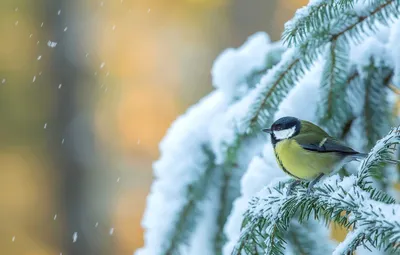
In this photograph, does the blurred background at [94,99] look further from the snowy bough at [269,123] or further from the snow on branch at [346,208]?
the snow on branch at [346,208]

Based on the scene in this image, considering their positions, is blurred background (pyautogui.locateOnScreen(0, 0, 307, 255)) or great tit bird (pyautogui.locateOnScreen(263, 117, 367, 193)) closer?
great tit bird (pyautogui.locateOnScreen(263, 117, 367, 193))

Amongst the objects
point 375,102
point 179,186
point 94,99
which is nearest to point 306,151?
point 375,102

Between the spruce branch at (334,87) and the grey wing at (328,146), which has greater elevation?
the spruce branch at (334,87)

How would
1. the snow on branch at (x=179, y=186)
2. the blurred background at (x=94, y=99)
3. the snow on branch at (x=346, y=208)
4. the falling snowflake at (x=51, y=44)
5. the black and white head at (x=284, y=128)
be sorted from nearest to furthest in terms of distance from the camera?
the snow on branch at (x=346, y=208), the black and white head at (x=284, y=128), the snow on branch at (x=179, y=186), the falling snowflake at (x=51, y=44), the blurred background at (x=94, y=99)

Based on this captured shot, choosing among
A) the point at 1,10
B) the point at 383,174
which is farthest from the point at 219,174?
the point at 1,10

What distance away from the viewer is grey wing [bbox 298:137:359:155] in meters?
0.87

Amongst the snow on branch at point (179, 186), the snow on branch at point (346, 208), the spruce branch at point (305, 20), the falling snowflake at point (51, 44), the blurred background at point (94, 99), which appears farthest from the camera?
the blurred background at point (94, 99)

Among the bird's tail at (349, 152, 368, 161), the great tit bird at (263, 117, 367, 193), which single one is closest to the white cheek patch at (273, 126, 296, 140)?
the great tit bird at (263, 117, 367, 193)

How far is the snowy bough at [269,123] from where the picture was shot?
0.90 meters

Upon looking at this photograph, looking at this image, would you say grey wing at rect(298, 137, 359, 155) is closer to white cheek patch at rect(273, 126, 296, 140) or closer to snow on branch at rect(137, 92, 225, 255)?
white cheek patch at rect(273, 126, 296, 140)

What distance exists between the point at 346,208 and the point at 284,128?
379 millimetres

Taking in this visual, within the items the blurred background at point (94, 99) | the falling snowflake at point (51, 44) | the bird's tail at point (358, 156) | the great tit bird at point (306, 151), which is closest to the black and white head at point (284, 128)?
the great tit bird at point (306, 151)

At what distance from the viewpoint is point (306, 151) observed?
933 millimetres

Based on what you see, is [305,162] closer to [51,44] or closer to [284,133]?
[284,133]
